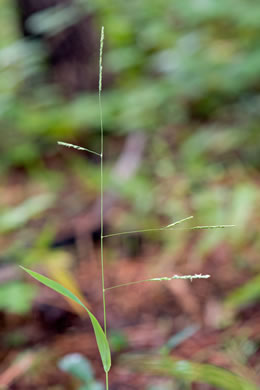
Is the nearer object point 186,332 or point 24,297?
point 186,332

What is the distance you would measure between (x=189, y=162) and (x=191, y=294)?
84 centimetres

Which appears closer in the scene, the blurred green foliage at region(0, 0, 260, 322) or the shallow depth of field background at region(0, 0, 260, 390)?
the shallow depth of field background at region(0, 0, 260, 390)

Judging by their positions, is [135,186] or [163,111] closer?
[135,186]

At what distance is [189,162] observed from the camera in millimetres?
2047

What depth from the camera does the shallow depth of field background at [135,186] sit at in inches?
42.7

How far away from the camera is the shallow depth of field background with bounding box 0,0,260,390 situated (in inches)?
42.7

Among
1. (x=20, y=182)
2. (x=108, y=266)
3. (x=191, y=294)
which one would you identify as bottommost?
(x=20, y=182)

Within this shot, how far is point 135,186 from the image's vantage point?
6.53ft

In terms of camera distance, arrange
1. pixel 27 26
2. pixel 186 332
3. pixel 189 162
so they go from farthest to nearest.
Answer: pixel 27 26 → pixel 189 162 → pixel 186 332

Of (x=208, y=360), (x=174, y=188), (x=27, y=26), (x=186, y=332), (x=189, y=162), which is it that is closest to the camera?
(x=186, y=332)

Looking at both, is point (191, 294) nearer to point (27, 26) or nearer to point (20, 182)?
point (20, 182)

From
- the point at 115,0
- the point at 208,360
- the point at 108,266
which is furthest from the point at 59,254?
the point at 115,0

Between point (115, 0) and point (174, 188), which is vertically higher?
point (115, 0)

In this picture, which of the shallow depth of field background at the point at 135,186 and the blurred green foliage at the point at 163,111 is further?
the blurred green foliage at the point at 163,111
